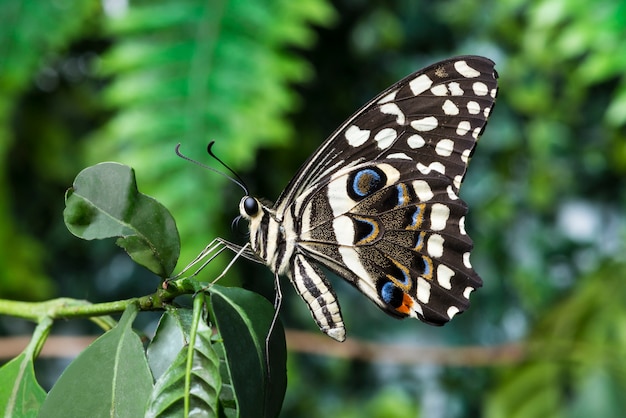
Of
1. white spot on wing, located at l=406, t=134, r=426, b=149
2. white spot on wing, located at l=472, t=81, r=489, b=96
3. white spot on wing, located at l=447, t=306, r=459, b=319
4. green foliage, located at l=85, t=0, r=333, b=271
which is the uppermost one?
green foliage, located at l=85, t=0, r=333, b=271

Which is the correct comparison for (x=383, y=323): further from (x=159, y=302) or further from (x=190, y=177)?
(x=159, y=302)

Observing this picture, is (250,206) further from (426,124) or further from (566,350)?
(566,350)

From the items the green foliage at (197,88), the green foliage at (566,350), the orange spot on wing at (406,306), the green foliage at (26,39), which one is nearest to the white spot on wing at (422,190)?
the orange spot on wing at (406,306)

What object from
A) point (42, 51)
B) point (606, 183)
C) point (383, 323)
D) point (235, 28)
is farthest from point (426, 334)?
point (42, 51)

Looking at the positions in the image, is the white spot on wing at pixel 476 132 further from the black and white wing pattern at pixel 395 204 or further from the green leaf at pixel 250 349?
the green leaf at pixel 250 349

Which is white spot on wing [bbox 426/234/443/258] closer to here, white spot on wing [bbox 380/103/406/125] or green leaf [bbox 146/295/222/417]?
white spot on wing [bbox 380/103/406/125]

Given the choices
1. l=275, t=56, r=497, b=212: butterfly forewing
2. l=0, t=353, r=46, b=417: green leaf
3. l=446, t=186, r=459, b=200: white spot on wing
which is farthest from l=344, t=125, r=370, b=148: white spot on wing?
l=0, t=353, r=46, b=417: green leaf
